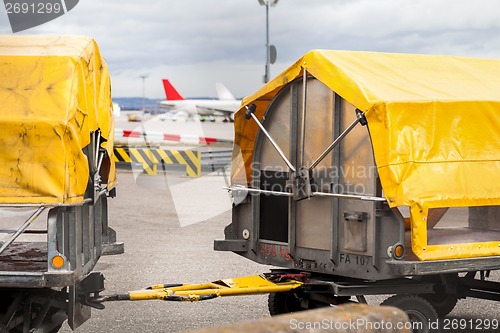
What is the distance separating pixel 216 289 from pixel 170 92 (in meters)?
91.1

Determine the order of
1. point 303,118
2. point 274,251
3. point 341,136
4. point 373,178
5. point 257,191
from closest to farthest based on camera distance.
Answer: point 373,178
point 341,136
point 303,118
point 274,251
point 257,191

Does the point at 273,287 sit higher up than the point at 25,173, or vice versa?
the point at 25,173

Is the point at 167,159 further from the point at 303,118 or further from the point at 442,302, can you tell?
the point at 303,118

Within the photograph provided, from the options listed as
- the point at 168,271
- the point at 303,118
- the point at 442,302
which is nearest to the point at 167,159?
the point at 168,271

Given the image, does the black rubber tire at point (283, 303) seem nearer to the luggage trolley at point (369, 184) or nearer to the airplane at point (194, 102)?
the luggage trolley at point (369, 184)

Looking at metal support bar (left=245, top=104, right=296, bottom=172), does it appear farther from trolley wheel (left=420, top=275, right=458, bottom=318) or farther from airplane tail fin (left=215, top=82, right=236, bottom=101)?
airplane tail fin (left=215, top=82, right=236, bottom=101)

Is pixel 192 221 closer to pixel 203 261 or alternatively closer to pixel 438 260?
pixel 203 261

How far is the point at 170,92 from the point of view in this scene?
9744cm

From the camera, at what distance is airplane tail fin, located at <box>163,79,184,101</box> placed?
97.0 meters

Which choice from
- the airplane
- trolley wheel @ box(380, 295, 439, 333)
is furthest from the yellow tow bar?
the airplane

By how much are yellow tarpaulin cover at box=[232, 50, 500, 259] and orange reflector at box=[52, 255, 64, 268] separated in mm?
2367

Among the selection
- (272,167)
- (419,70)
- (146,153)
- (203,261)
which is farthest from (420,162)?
(146,153)

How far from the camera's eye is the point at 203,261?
12.5m

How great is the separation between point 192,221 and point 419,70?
9.77 metres
